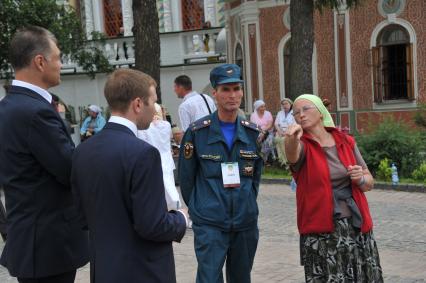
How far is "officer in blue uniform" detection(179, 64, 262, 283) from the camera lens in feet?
14.6

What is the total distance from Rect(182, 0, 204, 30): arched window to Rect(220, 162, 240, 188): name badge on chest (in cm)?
2258

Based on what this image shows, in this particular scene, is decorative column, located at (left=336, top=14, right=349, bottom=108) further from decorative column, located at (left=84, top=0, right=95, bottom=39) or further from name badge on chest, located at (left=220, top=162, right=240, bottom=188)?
name badge on chest, located at (left=220, top=162, right=240, bottom=188)

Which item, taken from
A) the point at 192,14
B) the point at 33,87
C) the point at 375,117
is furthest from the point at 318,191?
the point at 192,14

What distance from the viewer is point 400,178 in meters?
12.8

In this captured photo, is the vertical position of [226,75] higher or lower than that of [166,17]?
lower

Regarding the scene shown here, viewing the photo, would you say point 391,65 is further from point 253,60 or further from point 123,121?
point 123,121

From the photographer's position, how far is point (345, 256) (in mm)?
4309

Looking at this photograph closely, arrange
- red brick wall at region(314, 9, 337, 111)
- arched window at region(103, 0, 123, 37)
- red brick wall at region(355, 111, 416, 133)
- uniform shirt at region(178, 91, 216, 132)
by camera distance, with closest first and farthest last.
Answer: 1. uniform shirt at region(178, 91, 216, 132)
2. red brick wall at region(355, 111, 416, 133)
3. red brick wall at region(314, 9, 337, 111)
4. arched window at region(103, 0, 123, 37)

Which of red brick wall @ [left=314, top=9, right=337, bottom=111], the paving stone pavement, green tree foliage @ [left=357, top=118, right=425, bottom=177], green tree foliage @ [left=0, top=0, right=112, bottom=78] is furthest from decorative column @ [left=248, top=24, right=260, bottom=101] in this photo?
the paving stone pavement

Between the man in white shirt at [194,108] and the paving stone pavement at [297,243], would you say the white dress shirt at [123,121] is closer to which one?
the paving stone pavement at [297,243]

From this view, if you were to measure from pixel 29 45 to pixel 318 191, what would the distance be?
2.04m

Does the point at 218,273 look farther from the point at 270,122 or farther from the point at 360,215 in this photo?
the point at 270,122

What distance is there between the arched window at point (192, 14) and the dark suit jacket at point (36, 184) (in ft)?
77.1

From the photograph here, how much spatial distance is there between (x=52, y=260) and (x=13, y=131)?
0.71m
